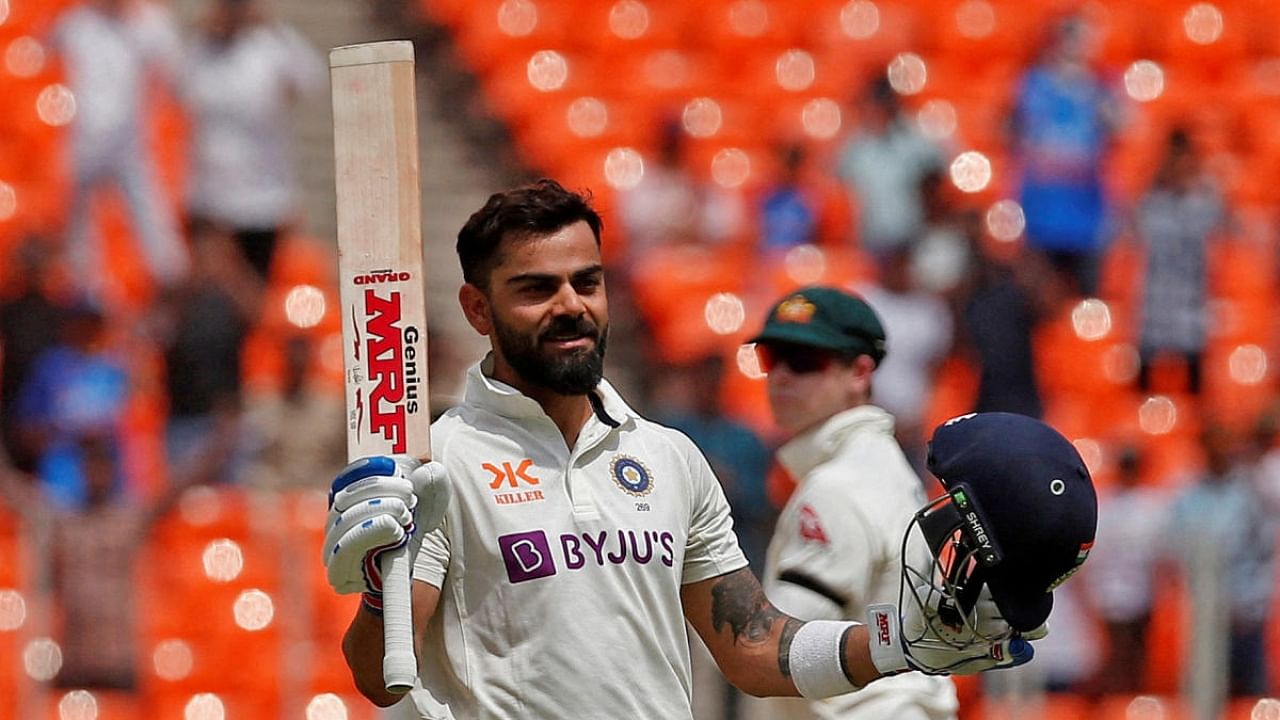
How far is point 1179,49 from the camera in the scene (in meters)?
12.0

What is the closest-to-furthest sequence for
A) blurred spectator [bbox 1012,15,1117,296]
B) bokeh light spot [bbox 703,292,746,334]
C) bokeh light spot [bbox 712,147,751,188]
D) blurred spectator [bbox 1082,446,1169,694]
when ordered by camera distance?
blurred spectator [bbox 1082,446,1169,694] < bokeh light spot [bbox 703,292,746,334] < blurred spectator [bbox 1012,15,1117,296] < bokeh light spot [bbox 712,147,751,188]

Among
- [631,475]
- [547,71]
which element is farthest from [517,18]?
[631,475]

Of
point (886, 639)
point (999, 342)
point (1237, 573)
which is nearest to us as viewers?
point (886, 639)

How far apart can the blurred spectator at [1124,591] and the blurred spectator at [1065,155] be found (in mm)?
2387

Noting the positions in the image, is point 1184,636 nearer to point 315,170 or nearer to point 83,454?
point 83,454

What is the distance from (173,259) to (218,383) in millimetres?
915

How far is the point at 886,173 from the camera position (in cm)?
1022

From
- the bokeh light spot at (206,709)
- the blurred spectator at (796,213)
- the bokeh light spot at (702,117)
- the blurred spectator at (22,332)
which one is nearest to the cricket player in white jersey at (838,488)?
the bokeh light spot at (206,709)

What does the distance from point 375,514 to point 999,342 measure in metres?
6.38

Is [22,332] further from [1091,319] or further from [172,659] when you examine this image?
[1091,319]

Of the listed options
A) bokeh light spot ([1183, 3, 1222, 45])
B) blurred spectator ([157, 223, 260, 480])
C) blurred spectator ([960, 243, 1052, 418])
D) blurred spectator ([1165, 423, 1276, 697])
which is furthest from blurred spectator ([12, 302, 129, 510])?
bokeh light spot ([1183, 3, 1222, 45])

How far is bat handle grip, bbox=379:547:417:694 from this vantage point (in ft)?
11.6

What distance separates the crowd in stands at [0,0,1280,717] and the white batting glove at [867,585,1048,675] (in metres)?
4.45

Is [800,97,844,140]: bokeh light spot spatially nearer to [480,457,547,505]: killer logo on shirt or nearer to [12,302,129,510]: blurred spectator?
[12,302,129,510]: blurred spectator
